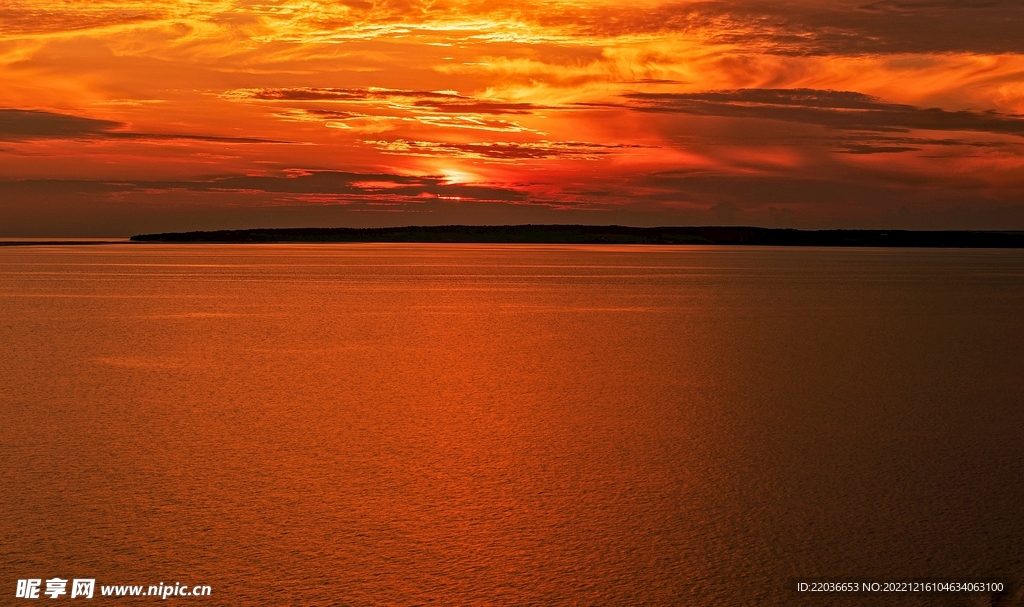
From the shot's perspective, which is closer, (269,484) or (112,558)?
(112,558)

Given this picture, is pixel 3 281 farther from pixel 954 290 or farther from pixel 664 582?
pixel 664 582

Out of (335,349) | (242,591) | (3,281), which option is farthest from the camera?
(3,281)

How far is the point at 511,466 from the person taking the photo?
11.4 meters

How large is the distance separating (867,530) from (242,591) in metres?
5.41

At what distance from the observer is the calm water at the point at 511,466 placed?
26.2 ft

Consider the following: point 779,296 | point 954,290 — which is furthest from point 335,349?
point 954,290

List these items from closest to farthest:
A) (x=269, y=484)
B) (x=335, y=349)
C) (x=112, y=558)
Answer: (x=112, y=558) → (x=269, y=484) → (x=335, y=349)

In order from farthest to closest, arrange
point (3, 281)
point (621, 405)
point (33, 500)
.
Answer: point (3, 281)
point (621, 405)
point (33, 500)

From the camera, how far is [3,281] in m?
60.3

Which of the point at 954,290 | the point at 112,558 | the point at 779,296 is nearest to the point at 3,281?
the point at 779,296

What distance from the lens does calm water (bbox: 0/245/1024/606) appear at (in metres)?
7.98

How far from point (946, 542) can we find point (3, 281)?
62044mm

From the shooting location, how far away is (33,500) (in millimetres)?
9828

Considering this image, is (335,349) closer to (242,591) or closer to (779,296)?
(242,591)
